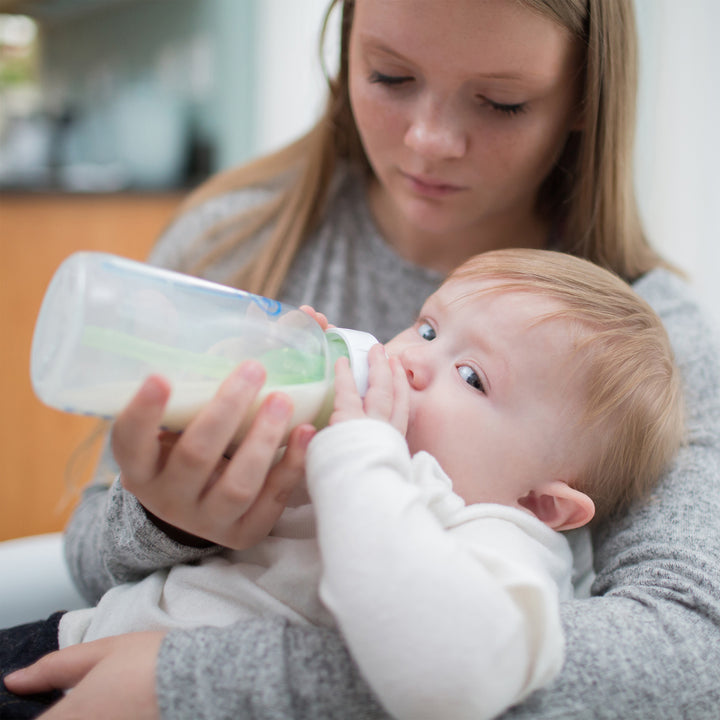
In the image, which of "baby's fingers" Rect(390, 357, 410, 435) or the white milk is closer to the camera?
the white milk

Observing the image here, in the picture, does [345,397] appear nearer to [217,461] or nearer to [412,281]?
[217,461]

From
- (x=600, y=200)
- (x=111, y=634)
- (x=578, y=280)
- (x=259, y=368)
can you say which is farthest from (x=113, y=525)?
(x=600, y=200)

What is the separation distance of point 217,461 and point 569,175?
0.82 meters

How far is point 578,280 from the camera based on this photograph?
0.94 metres

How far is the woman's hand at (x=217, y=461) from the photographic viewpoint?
68cm

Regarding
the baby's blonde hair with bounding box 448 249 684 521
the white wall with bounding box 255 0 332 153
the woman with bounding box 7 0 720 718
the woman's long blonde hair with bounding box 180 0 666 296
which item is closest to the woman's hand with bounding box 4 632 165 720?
the woman with bounding box 7 0 720 718

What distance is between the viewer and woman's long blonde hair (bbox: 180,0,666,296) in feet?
3.60

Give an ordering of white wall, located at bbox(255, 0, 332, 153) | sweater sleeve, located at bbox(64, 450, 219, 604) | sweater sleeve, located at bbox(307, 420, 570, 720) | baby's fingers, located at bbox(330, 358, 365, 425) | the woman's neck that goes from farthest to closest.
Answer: white wall, located at bbox(255, 0, 332, 153), the woman's neck, sweater sleeve, located at bbox(64, 450, 219, 604), baby's fingers, located at bbox(330, 358, 365, 425), sweater sleeve, located at bbox(307, 420, 570, 720)

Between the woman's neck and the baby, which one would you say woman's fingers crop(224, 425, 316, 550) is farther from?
the woman's neck

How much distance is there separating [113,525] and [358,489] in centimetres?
36

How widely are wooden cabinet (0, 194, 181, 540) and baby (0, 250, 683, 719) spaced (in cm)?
197

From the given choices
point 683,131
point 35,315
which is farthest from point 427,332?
point 35,315

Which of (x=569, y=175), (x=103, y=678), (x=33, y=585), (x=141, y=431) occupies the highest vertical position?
(x=569, y=175)

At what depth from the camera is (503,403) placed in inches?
35.0
